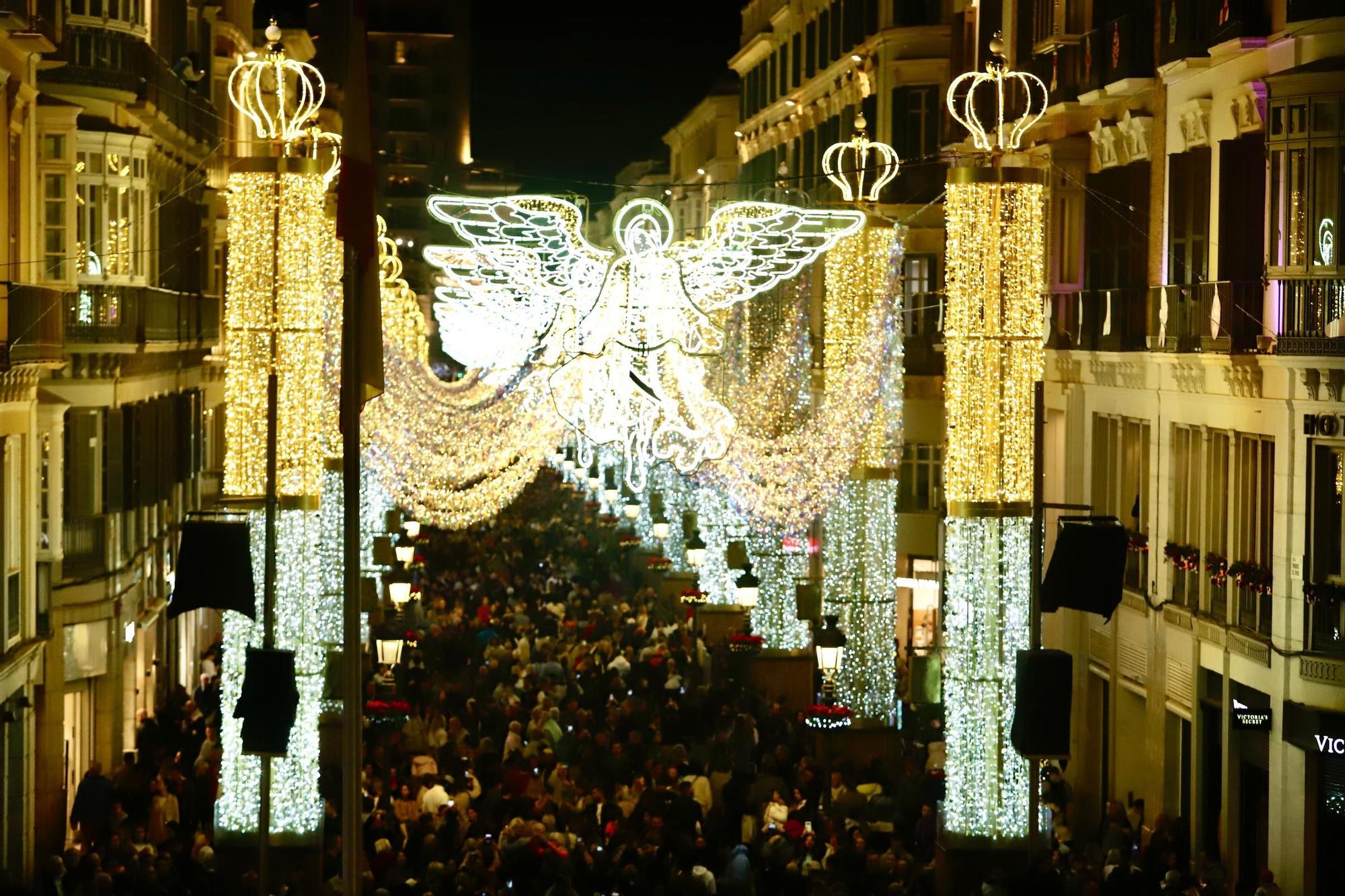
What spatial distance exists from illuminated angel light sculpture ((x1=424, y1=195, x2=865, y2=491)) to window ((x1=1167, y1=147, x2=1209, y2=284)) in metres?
3.55

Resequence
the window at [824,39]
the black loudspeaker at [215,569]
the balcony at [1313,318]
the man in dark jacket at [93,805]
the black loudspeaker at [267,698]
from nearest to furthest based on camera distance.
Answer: the black loudspeaker at [267,698] → the black loudspeaker at [215,569] → the balcony at [1313,318] → the man in dark jacket at [93,805] → the window at [824,39]

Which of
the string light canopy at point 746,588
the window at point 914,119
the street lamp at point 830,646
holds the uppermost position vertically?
the window at point 914,119

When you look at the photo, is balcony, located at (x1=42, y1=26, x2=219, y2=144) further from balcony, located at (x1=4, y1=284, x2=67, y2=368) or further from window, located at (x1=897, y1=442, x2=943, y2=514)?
window, located at (x1=897, y1=442, x2=943, y2=514)

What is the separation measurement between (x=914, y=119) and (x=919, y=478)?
676 centimetres

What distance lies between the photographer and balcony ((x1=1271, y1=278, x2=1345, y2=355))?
19203 millimetres

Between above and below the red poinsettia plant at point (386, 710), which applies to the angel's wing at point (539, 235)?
above

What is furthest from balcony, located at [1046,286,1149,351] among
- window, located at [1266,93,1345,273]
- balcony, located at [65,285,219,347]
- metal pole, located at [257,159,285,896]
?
balcony, located at [65,285,219,347]

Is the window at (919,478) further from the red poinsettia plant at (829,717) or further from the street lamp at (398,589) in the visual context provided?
the red poinsettia plant at (829,717)

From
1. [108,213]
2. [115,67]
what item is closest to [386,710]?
[108,213]

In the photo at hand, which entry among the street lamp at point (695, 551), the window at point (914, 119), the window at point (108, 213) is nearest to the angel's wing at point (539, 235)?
the window at point (108, 213)

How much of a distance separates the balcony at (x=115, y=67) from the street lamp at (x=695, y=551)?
10676 millimetres

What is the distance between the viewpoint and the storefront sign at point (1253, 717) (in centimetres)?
2014

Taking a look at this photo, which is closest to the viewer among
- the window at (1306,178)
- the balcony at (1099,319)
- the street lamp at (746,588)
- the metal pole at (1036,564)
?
the metal pole at (1036,564)

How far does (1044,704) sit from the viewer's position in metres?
16.4
